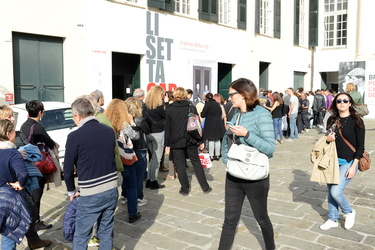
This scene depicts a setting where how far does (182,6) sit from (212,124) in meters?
7.57

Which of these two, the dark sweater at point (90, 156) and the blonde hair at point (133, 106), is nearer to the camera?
the dark sweater at point (90, 156)

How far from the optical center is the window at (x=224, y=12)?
16772 millimetres

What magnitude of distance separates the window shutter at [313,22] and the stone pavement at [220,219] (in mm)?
17965

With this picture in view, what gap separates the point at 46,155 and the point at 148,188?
2.45m

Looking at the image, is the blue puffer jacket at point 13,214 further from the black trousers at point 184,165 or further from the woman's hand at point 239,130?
the black trousers at point 184,165

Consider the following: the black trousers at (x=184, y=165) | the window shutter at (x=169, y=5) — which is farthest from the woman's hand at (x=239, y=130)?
the window shutter at (x=169, y=5)

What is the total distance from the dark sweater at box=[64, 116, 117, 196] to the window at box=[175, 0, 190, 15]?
12.3 meters

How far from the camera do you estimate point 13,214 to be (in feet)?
11.0

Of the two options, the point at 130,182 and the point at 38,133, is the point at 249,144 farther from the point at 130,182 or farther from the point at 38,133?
the point at 38,133

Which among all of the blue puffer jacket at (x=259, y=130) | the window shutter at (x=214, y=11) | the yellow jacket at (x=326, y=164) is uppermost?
the window shutter at (x=214, y=11)

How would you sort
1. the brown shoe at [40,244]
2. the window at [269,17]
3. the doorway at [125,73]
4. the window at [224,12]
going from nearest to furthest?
the brown shoe at [40,244]
the doorway at [125,73]
the window at [224,12]
the window at [269,17]

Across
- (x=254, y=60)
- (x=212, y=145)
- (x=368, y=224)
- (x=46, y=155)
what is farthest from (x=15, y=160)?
(x=254, y=60)

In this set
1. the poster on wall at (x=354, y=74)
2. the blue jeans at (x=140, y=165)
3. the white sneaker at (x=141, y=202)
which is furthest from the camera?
the poster on wall at (x=354, y=74)

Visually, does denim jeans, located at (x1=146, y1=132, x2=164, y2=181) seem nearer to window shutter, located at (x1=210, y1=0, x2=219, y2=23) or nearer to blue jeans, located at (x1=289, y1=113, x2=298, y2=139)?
blue jeans, located at (x1=289, y1=113, x2=298, y2=139)
